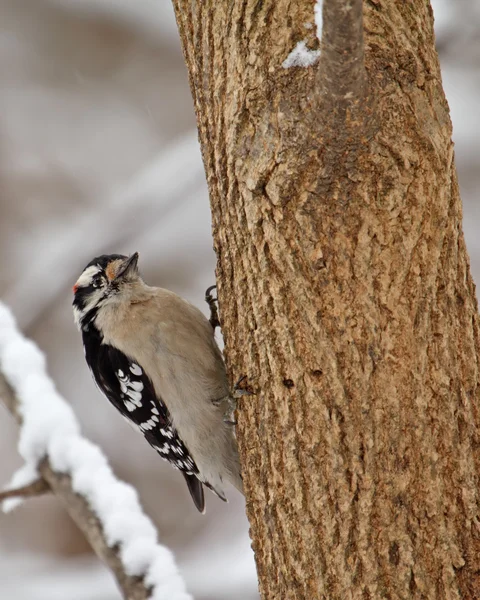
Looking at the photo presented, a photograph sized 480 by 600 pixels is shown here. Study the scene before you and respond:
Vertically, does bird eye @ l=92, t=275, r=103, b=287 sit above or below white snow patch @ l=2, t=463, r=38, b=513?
above

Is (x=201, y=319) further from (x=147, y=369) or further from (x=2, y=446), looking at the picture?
(x=2, y=446)

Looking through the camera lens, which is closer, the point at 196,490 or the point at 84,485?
the point at 84,485

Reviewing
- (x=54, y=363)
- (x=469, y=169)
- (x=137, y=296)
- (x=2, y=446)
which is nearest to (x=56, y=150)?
(x=54, y=363)

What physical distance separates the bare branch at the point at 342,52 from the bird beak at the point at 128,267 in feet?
6.50

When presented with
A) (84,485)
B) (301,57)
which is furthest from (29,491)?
(301,57)

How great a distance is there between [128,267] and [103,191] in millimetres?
4606

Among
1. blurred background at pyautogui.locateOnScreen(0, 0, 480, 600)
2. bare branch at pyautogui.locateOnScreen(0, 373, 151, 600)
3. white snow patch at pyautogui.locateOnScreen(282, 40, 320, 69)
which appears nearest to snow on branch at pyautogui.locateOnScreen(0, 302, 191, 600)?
bare branch at pyautogui.locateOnScreen(0, 373, 151, 600)

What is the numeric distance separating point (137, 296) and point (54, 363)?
4.66 meters

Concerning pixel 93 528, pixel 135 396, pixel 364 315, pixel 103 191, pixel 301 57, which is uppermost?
pixel 103 191

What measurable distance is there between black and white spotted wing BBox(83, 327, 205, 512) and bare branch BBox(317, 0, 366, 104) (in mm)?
1937

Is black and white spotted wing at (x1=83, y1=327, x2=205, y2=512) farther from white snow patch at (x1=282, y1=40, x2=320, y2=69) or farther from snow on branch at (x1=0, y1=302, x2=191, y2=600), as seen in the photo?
white snow patch at (x1=282, y1=40, x2=320, y2=69)

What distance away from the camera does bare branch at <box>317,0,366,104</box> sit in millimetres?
1916

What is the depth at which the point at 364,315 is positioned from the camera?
7.52ft

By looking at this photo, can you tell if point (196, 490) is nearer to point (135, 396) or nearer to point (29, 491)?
point (135, 396)
